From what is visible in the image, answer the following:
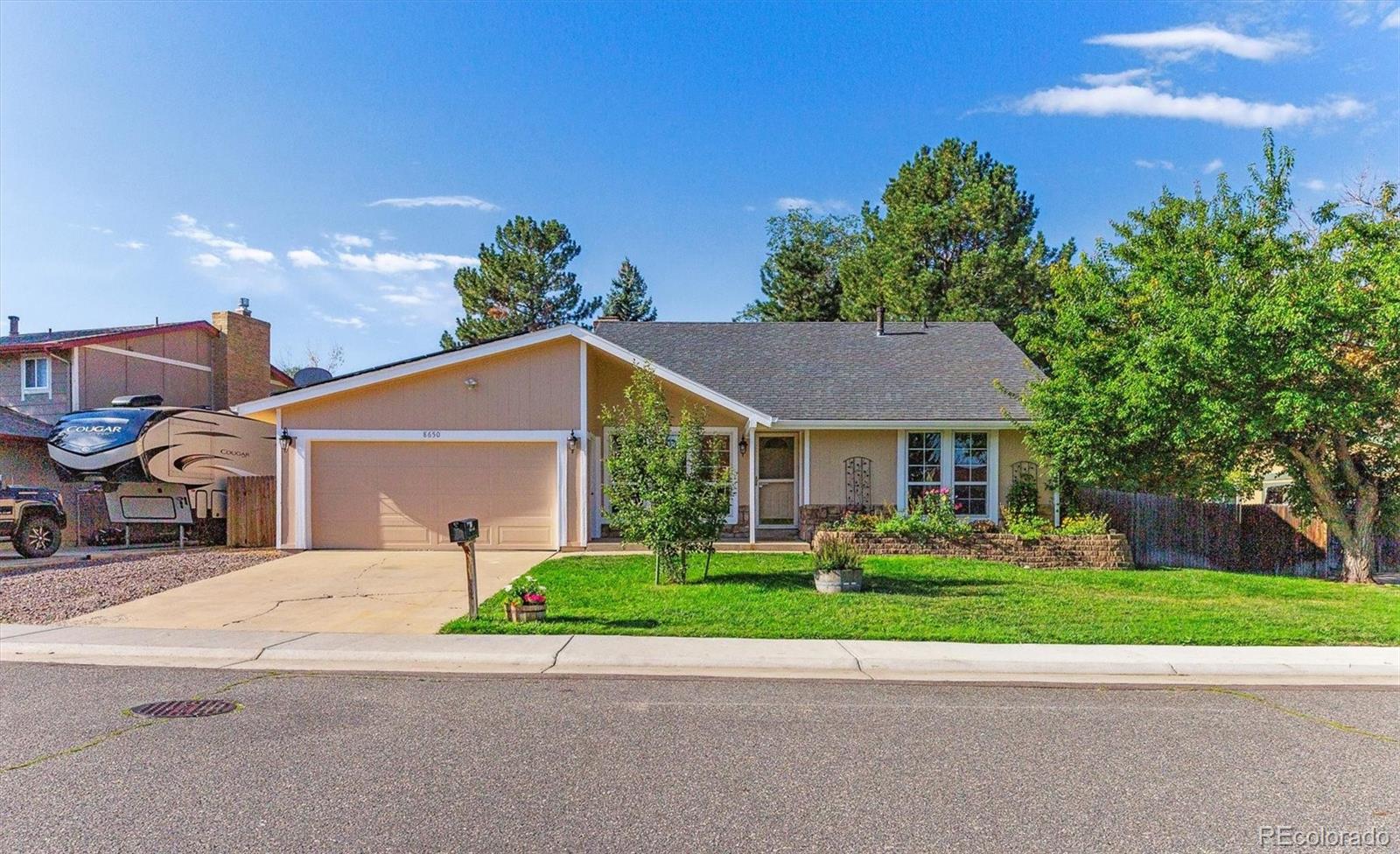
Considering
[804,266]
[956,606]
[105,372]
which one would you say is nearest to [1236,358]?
[956,606]

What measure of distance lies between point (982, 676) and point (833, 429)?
10490mm

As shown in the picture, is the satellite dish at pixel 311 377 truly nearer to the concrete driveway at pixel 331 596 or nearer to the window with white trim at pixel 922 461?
the concrete driveway at pixel 331 596

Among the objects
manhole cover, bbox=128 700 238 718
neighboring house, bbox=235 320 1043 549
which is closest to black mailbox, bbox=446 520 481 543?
manhole cover, bbox=128 700 238 718

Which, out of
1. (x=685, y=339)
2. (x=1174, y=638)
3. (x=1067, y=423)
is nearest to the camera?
(x=1174, y=638)

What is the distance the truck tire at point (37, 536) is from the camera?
618 inches

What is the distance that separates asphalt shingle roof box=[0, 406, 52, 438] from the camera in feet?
60.4

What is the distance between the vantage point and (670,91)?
65.5 ft

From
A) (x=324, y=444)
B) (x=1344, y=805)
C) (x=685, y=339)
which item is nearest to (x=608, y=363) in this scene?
(x=685, y=339)

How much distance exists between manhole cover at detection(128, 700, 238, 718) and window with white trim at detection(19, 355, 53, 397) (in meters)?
18.2

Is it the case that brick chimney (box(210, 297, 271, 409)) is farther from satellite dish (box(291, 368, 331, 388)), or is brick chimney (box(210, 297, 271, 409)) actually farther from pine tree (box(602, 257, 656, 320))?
pine tree (box(602, 257, 656, 320))

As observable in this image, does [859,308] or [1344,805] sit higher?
[859,308]

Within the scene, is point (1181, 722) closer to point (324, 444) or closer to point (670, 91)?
point (324, 444)

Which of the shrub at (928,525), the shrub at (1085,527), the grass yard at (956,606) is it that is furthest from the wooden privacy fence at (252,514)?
the shrub at (1085,527)

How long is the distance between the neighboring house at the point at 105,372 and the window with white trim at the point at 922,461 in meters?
18.6
